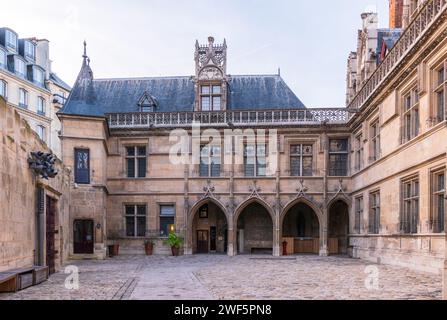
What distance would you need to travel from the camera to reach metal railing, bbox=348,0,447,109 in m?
14.6

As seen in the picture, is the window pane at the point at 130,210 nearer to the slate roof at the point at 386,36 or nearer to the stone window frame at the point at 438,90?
the slate roof at the point at 386,36

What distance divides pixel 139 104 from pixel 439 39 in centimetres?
1852

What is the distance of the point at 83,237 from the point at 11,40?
2884 centimetres

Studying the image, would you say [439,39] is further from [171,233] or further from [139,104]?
[139,104]

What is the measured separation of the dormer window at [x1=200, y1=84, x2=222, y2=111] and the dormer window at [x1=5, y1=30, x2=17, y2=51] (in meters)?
25.2

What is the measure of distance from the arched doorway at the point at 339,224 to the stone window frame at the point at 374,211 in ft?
18.3

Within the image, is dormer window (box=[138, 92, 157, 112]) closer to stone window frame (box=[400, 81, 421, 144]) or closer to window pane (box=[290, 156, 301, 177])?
window pane (box=[290, 156, 301, 177])

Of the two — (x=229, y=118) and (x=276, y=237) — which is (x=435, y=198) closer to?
(x=276, y=237)

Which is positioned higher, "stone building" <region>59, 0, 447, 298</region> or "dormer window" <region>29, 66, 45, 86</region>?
"dormer window" <region>29, 66, 45, 86</region>

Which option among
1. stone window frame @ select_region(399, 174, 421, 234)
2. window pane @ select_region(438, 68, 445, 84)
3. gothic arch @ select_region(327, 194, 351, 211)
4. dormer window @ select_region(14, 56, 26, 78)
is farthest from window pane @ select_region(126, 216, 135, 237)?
dormer window @ select_region(14, 56, 26, 78)

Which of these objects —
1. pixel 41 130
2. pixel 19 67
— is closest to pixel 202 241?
pixel 41 130

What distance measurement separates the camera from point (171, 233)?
26797 mm
